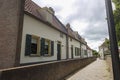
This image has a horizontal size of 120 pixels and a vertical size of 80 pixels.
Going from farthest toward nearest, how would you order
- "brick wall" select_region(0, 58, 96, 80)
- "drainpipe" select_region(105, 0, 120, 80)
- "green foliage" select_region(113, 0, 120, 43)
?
"green foliage" select_region(113, 0, 120, 43) < "brick wall" select_region(0, 58, 96, 80) < "drainpipe" select_region(105, 0, 120, 80)

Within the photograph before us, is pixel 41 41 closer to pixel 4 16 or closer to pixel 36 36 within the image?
pixel 36 36

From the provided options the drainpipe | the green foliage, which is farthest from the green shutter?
the green foliage

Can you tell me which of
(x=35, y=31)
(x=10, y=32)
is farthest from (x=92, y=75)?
(x=10, y=32)

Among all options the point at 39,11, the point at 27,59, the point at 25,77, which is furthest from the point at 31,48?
the point at 25,77

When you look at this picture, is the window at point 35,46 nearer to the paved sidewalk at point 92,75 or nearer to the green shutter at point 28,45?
the green shutter at point 28,45

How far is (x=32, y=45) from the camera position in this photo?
9.47 m

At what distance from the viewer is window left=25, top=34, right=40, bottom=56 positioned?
28.0 feet

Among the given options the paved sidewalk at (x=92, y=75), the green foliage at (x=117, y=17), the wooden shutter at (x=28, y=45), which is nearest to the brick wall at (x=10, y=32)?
the wooden shutter at (x=28, y=45)

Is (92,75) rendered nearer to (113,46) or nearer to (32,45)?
(32,45)

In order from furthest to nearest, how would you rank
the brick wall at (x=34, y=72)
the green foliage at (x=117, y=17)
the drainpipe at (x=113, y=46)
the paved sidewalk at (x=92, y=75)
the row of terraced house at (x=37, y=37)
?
the green foliage at (x=117, y=17)
the row of terraced house at (x=37, y=37)
the paved sidewalk at (x=92, y=75)
the brick wall at (x=34, y=72)
the drainpipe at (x=113, y=46)

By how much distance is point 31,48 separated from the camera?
9.33 metres

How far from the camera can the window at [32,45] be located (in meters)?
8.54

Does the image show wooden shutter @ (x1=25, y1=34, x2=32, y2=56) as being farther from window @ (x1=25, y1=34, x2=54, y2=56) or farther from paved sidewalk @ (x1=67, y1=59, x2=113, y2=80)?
paved sidewalk @ (x1=67, y1=59, x2=113, y2=80)

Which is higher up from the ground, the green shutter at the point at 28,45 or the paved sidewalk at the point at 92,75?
the green shutter at the point at 28,45
